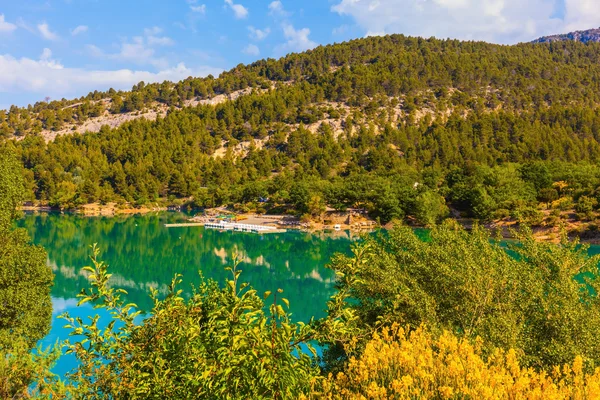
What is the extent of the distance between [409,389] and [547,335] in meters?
5.85

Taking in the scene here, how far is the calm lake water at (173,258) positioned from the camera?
30.2m

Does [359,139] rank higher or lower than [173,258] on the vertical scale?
higher

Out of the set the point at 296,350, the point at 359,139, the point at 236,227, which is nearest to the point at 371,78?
the point at 359,139

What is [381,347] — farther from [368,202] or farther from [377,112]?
[377,112]

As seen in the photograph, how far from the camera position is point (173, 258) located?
144 ft

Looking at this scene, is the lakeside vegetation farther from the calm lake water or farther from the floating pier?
the floating pier

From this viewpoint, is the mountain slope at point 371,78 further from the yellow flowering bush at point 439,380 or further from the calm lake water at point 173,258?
the yellow flowering bush at point 439,380

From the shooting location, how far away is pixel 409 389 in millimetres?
5125

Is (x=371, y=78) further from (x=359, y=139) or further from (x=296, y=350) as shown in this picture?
(x=296, y=350)

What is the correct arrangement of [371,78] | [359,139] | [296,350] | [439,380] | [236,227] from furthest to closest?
[371,78]
[359,139]
[236,227]
[296,350]
[439,380]

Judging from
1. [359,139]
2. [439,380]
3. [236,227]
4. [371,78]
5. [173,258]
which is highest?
[371,78]

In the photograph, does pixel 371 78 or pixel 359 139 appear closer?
pixel 359 139

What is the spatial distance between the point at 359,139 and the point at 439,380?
99.5m

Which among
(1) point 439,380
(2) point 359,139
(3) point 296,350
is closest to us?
(1) point 439,380
